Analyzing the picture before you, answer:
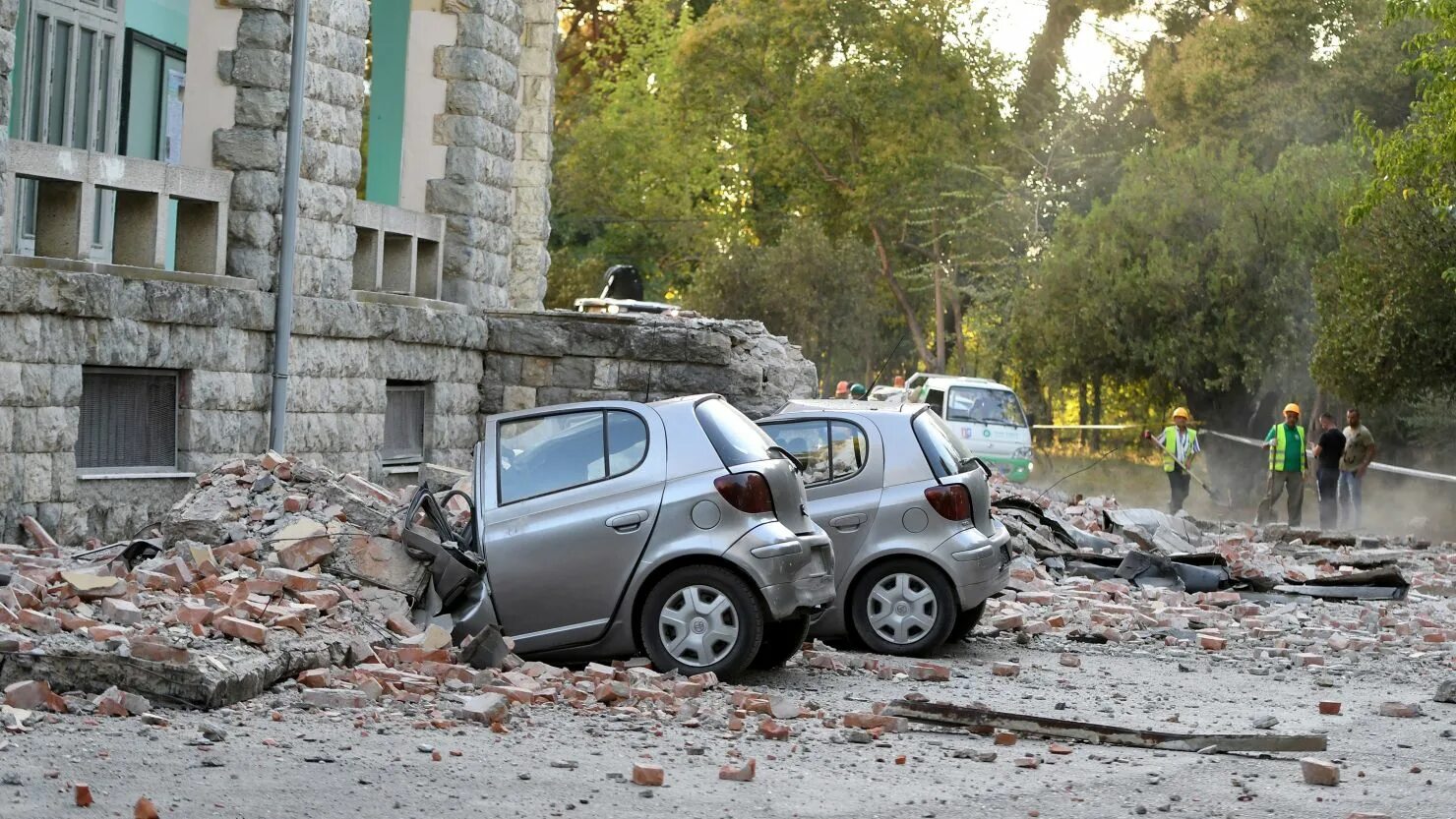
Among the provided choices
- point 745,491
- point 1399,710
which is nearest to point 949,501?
point 745,491

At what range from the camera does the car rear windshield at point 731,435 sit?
10188mm

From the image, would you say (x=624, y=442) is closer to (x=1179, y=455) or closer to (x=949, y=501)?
(x=949, y=501)

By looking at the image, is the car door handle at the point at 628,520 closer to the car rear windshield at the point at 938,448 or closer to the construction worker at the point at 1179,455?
the car rear windshield at the point at 938,448

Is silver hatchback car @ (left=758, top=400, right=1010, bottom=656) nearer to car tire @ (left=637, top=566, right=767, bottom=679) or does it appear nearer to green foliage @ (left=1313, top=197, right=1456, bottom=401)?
car tire @ (left=637, top=566, right=767, bottom=679)

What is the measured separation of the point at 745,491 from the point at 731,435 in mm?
447

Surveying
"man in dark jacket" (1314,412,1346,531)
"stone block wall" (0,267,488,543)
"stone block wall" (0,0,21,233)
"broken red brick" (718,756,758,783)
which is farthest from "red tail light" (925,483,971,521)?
"man in dark jacket" (1314,412,1346,531)

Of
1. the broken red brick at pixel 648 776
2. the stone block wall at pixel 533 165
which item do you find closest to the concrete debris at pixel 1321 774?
the broken red brick at pixel 648 776

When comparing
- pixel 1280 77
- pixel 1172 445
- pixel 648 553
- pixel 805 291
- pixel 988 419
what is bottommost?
pixel 648 553

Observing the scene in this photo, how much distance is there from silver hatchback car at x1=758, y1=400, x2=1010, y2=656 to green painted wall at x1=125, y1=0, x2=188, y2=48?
34.2 ft

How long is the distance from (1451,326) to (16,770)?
23.3m

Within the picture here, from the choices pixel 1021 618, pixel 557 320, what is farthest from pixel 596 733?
pixel 557 320

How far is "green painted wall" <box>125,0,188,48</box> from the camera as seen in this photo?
19438 millimetres

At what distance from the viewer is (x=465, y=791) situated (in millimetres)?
6840

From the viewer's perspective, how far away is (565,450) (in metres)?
10.2
